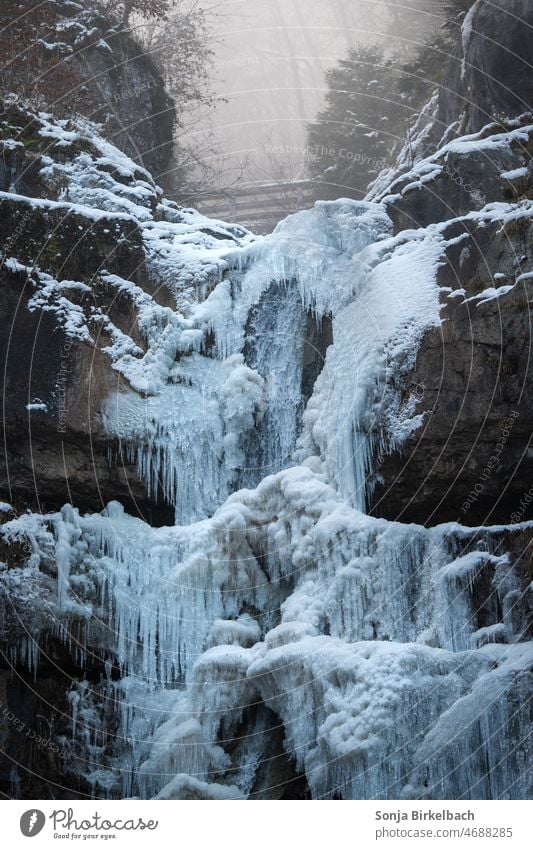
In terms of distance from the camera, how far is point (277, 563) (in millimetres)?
12742

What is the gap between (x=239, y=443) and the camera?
13992mm

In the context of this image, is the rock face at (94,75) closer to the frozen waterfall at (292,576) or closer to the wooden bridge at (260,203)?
the wooden bridge at (260,203)

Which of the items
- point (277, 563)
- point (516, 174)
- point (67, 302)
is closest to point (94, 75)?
point (67, 302)

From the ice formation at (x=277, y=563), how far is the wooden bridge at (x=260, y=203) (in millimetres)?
7047

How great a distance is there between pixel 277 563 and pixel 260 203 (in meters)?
12.2

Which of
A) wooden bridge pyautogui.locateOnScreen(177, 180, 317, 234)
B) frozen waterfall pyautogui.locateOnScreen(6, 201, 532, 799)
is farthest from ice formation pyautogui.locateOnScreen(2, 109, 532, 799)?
wooden bridge pyautogui.locateOnScreen(177, 180, 317, 234)

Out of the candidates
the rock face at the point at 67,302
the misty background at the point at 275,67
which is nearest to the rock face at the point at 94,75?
the rock face at the point at 67,302

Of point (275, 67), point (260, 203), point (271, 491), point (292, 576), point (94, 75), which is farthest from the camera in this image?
point (275, 67)

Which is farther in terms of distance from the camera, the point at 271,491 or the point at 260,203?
the point at 260,203

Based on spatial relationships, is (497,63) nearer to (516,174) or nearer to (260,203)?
(516,174)

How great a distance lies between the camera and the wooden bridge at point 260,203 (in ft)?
74.8

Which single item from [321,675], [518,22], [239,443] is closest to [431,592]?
[321,675]

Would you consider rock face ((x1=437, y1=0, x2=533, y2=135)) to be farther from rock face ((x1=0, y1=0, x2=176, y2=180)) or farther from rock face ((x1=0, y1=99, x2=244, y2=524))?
rock face ((x1=0, y1=0, x2=176, y2=180))

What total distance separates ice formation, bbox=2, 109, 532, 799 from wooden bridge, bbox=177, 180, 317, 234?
277 inches
